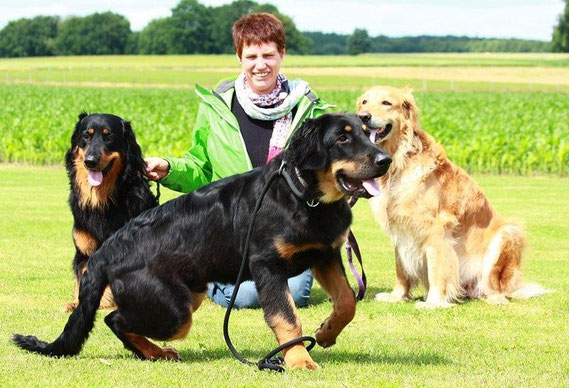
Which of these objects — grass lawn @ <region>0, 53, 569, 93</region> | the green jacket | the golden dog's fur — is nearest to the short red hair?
the green jacket

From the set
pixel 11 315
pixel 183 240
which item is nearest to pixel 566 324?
pixel 183 240

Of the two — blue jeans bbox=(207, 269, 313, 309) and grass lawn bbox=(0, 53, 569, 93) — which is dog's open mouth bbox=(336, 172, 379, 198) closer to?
blue jeans bbox=(207, 269, 313, 309)

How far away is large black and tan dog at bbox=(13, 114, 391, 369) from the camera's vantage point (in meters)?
5.05

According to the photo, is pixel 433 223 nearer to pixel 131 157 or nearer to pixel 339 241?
pixel 131 157

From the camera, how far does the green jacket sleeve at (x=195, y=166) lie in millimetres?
7051

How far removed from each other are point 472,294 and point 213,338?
315cm

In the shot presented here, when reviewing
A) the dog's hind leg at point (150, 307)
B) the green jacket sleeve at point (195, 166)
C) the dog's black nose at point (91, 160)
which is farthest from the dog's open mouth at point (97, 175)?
the dog's hind leg at point (150, 307)

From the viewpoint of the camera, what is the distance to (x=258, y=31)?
23.2 ft

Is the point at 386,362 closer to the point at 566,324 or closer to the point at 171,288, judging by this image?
the point at 171,288

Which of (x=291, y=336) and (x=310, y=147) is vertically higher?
(x=310, y=147)

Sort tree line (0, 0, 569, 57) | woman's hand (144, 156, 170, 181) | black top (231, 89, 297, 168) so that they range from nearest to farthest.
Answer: woman's hand (144, 156, 170, 181) → black top (231, 89, 297, 168) → tree line (0, 0, 569, 57)

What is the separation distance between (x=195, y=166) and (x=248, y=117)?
0.64 meters

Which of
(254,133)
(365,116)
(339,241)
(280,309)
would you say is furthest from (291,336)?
(365,116)

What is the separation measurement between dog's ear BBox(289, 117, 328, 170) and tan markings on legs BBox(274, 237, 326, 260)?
431mm
